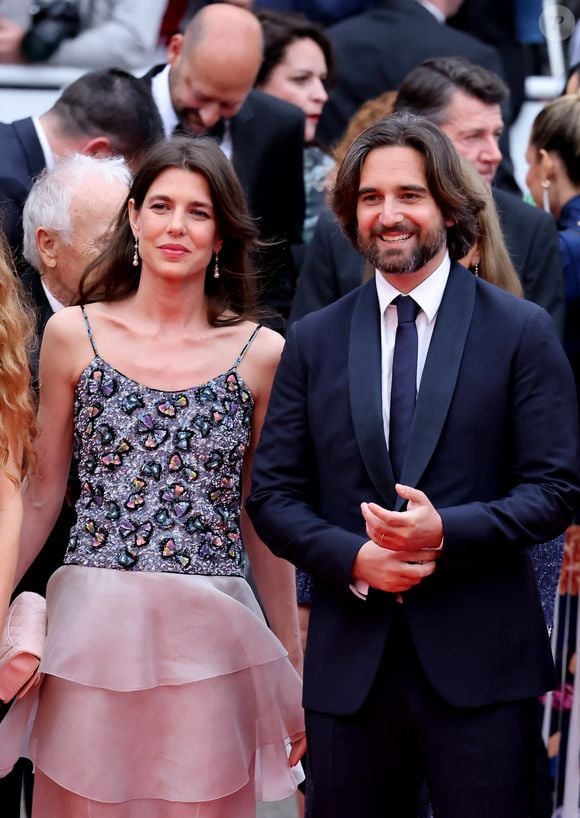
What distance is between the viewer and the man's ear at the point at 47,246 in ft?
15.8

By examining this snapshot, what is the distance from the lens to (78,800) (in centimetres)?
399

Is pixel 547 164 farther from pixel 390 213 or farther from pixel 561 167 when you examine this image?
pixel 390 213

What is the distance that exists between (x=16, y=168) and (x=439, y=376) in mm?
2360

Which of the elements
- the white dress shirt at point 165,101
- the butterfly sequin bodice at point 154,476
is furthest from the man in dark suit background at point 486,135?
the butterfly sequin bodice at point 154,476

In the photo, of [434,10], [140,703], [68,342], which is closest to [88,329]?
[68,342]

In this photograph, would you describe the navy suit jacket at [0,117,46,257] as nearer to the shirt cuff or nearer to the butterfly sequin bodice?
the butterfly sequin bodice

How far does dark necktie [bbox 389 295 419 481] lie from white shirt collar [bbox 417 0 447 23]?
3.66 m

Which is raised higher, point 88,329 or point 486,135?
point 486,135

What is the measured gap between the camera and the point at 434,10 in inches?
290

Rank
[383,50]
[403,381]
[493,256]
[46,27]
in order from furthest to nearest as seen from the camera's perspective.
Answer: [383,50] → [46,27] → [493,256] → [403,381]

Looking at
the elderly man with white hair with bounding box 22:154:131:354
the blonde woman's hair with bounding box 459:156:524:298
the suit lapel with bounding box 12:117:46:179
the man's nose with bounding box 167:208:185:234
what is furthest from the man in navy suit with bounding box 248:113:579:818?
the suit lapel with bounding box 12:117:46:179

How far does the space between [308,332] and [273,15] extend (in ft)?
11.1

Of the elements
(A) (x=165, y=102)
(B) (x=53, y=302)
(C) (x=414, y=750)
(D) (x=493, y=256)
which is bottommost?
(C) (x=414, y=750)

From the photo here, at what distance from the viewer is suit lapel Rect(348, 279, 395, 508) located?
3811 mm
